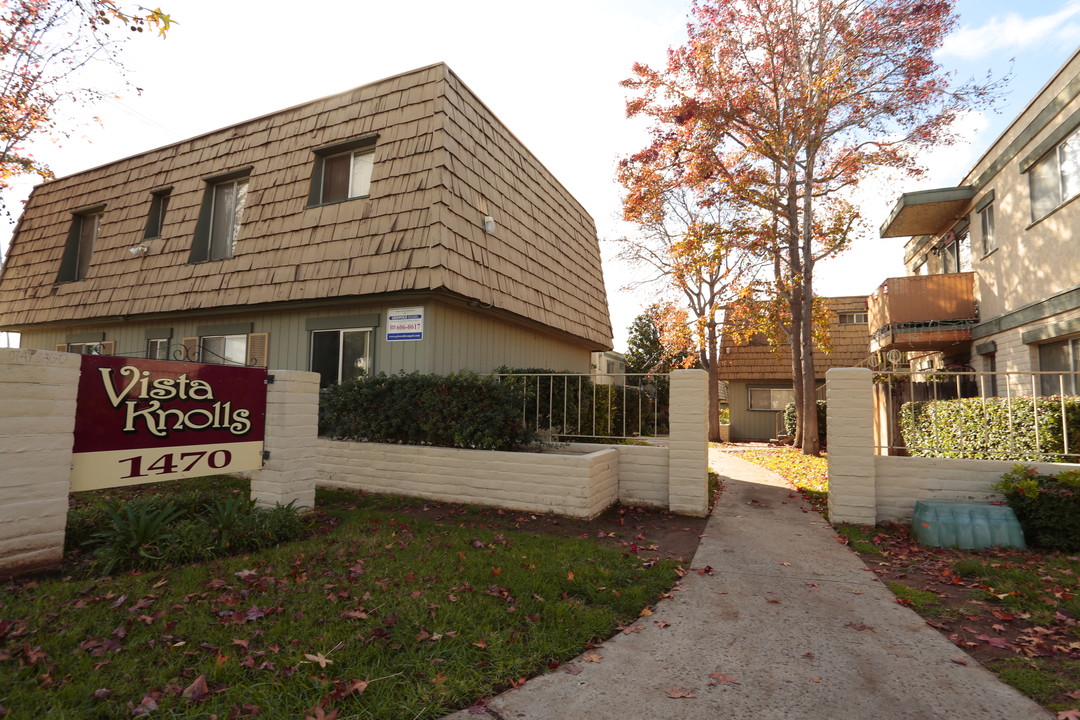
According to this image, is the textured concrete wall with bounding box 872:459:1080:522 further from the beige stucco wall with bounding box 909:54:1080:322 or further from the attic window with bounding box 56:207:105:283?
the attic window with bounding box 56:207:105:283

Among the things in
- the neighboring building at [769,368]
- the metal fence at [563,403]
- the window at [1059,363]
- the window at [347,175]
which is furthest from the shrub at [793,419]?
the window at [347,175]

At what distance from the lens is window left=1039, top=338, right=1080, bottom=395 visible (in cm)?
886

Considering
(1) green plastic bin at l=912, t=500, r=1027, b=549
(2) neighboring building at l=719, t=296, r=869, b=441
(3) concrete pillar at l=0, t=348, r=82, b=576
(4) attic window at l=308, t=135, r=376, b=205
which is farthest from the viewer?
(2) neighboring building at l=719, t=296, r=869, b=441

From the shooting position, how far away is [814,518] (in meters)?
6.93

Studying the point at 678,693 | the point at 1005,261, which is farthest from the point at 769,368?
the point at 678,693

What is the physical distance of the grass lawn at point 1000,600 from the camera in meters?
3.00

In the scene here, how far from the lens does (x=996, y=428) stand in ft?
24.8

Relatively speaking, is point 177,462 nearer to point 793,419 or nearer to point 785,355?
point 793,419

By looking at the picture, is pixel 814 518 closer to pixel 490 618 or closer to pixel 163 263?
pixel 490 618

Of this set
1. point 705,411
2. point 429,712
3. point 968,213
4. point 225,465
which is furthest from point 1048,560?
point 968,213

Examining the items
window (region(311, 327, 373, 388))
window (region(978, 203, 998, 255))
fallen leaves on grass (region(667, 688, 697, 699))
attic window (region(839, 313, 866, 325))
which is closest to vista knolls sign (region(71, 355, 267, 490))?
window (region(311, 327, 373, 388))

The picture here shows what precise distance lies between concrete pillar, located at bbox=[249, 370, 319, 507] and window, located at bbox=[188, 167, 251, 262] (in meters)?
6.57

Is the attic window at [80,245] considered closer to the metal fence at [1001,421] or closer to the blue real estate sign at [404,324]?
the blue real estate sign at [404,324]

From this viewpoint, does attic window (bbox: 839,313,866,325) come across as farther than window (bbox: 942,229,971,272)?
Yes
